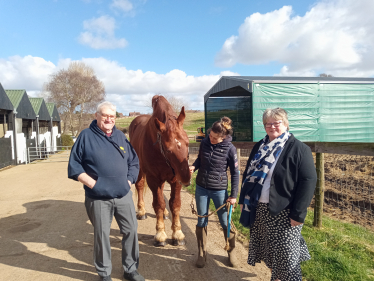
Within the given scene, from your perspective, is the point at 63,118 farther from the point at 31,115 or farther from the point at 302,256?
the point at 302,256

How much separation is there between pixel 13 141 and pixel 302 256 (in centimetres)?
1448

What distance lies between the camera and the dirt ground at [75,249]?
274cm

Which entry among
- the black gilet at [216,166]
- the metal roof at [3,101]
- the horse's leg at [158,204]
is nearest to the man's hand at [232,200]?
Result: the black gilet at [216,166]

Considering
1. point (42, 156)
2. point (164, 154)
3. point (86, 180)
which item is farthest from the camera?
point (42, 156)

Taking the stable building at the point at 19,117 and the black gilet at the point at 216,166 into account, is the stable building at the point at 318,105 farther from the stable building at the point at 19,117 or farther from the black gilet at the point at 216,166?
the stable building at the point at 19,117

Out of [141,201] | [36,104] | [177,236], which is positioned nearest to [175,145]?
[177,236]

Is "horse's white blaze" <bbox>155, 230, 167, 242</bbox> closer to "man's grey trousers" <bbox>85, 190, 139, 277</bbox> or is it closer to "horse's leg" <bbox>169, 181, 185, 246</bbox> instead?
→ "horse's leg" <bbox>169, 181, 185, 246</bbox>

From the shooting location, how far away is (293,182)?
195 cm

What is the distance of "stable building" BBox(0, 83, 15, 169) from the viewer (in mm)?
Result: 11241

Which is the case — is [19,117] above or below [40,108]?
below

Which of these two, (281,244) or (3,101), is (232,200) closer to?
(281,244)

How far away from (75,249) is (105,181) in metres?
1.75

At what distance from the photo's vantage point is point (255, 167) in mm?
2184

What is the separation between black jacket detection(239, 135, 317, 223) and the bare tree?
34.0m
